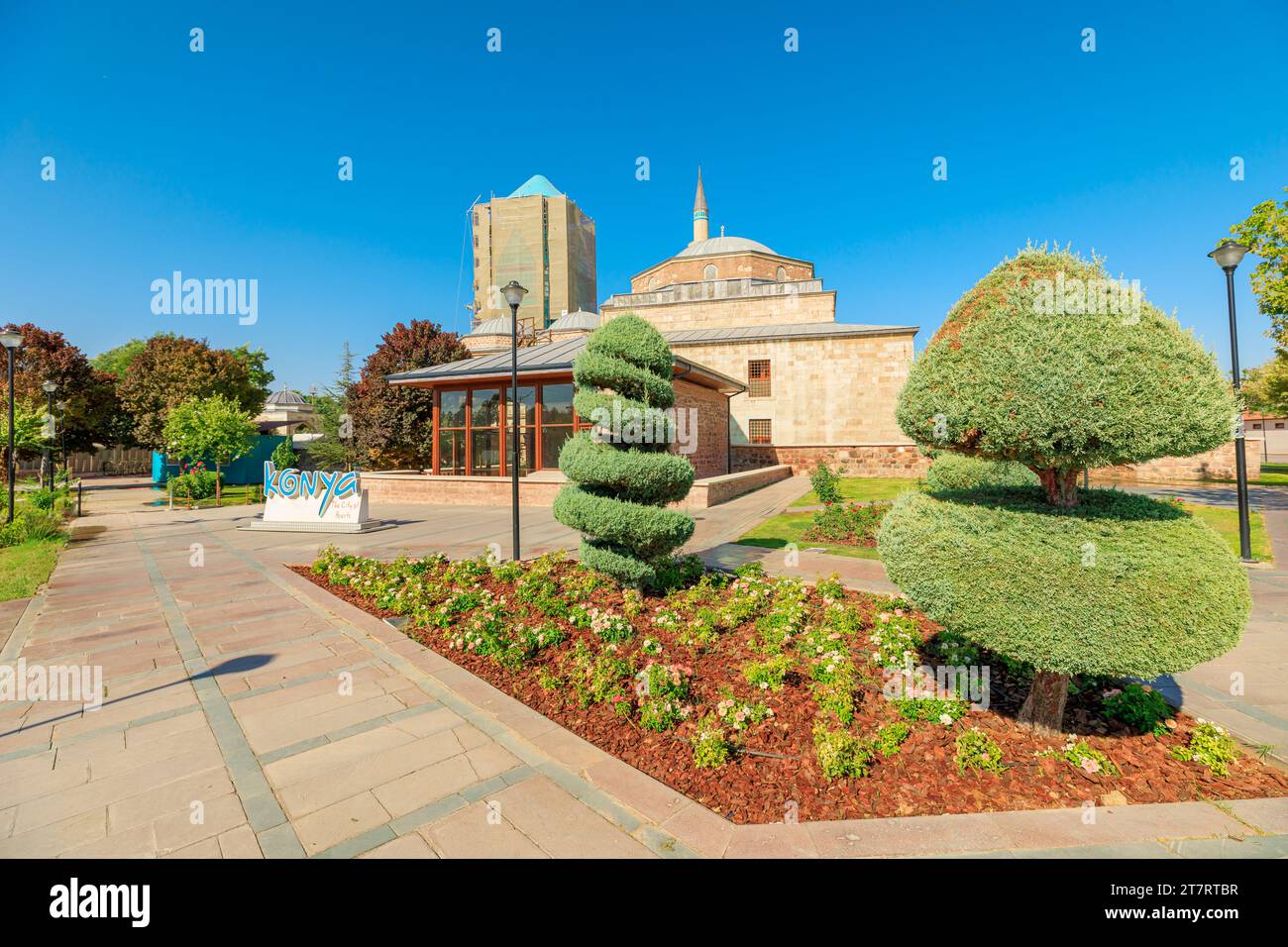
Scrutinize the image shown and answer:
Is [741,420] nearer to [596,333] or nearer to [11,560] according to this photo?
[596,333]

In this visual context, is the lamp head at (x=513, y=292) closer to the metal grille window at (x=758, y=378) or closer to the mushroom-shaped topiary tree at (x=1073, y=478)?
the mushroom-shaped topiary tree at (x=1073, y=478)

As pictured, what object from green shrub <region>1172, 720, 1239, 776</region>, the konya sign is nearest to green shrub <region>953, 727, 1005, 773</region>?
green shrub <region>1172, 720, 1239, 776</region>

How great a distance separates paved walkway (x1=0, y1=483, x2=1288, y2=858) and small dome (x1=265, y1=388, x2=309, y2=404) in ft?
176

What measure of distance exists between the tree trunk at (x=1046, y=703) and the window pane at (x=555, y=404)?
1663cm

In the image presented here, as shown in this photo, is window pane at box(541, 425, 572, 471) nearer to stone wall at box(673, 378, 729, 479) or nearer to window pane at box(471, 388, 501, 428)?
window pane at box(471, 388, 501, 428)

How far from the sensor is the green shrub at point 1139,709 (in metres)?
3.55

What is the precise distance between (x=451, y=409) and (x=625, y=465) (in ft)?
56.2

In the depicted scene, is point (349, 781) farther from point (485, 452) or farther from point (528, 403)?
point (485, 452)

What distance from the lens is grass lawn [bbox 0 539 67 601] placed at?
7.63 meters

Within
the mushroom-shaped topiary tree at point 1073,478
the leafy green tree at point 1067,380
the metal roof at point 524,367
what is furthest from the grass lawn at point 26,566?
the leafy green tree at point 1067,380

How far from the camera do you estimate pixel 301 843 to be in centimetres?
264

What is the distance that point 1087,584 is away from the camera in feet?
9.32

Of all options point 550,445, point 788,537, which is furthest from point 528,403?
point 788,537
